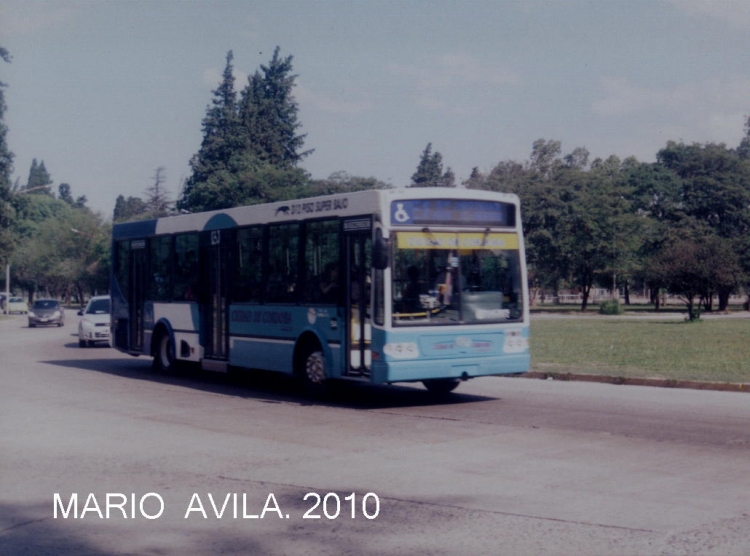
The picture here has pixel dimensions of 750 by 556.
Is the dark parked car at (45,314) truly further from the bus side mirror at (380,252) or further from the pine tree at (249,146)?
the bus side mirror at (380,252)

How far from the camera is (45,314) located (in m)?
50.1

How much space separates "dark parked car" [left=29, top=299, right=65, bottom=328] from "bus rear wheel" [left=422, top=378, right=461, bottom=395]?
3875 cm

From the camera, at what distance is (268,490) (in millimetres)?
8305

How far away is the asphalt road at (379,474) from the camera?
6754 millimetres

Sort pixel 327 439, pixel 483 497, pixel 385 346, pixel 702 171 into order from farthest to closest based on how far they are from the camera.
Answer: pixel 702 171 → pixel 385 346 → pixel 327 439 → pixel 483 497

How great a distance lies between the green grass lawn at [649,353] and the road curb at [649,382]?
23 centimetres

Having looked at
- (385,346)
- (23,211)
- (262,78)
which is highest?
(262,78)

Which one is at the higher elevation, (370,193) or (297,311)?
(370,193)

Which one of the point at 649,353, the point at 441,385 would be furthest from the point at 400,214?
the point at 649,353

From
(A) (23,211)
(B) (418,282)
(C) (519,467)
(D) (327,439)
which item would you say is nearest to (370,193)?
(B) (418,282)

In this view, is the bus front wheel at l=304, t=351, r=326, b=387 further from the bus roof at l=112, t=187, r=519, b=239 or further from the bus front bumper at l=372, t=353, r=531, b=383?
the bus roof at l=112, t=187, r=519, b=239

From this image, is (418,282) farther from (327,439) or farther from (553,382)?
(553,382)

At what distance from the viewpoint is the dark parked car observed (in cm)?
5009

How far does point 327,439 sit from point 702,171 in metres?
69.1
